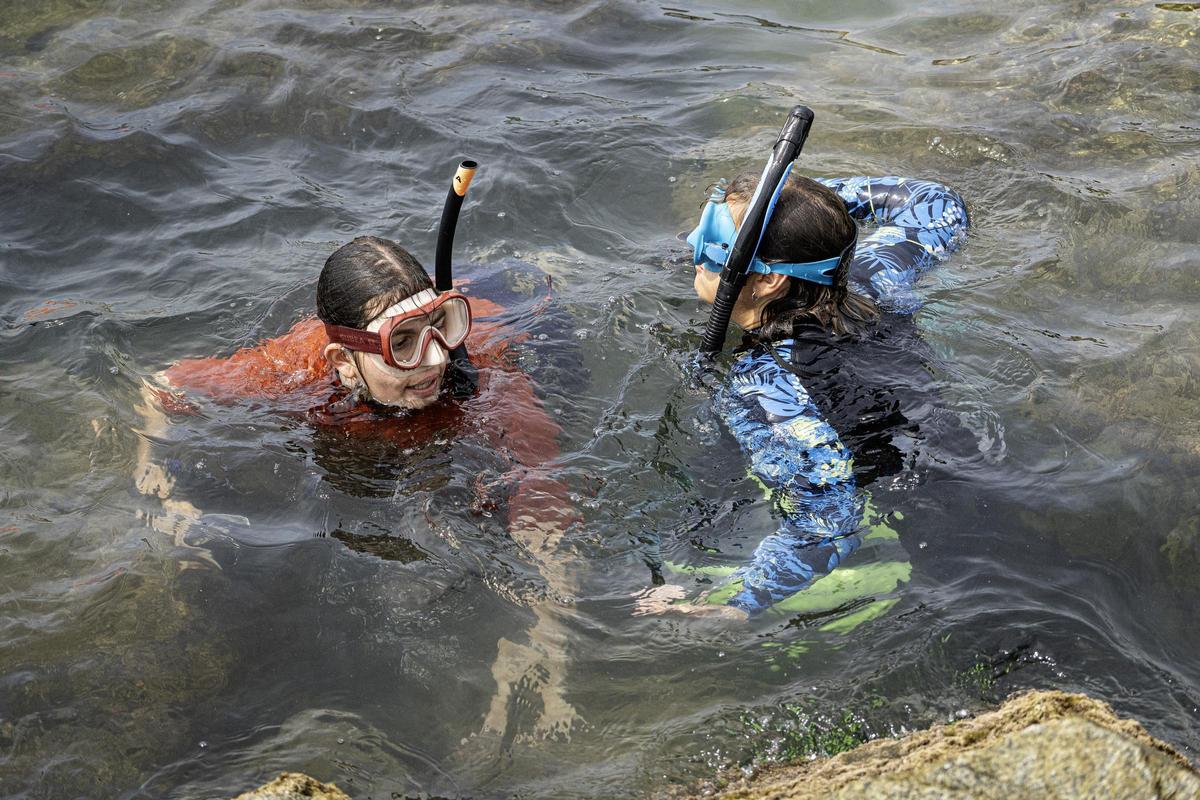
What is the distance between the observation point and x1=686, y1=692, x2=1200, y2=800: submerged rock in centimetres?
191

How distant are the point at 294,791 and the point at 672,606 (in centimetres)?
154

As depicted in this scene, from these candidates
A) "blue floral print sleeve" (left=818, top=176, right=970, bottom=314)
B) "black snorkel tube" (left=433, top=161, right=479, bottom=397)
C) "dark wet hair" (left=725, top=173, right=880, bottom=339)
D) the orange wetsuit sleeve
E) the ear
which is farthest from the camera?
"blue floral print sleeve" (left=818, top=176, right=970, bottom=314)

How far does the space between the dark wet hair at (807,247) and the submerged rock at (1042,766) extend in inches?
75.5

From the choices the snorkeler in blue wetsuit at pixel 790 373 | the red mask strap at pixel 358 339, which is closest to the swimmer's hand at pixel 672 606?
the snorkeler in blue wetsuit at pixel 790 373

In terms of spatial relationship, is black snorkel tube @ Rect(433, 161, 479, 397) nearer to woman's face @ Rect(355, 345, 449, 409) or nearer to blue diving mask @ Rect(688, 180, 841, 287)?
woman's face @ Rect(355, 345, 449, 409)

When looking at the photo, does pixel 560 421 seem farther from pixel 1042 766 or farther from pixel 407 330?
pixel 1042 766

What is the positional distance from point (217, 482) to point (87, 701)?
114 centimetres

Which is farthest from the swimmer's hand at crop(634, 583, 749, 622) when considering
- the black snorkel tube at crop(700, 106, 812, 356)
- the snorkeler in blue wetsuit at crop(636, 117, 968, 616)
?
the black snorkel tube at crop(700, 106, 812, 356)

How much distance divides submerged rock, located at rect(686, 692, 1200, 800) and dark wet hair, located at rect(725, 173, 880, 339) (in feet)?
6.29

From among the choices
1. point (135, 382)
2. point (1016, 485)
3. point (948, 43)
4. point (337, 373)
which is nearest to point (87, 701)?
point (337, 373)

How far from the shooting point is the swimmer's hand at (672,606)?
11.2 feet

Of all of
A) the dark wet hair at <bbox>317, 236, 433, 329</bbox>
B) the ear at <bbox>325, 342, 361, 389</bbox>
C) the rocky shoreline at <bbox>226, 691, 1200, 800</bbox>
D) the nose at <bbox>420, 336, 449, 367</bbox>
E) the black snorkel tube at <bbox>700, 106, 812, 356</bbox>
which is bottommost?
the ear at <bbox>325, 342, 361, 389</bbox>

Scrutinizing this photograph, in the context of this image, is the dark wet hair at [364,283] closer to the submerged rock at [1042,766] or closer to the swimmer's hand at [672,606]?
the swimmer's hand at [672,606]

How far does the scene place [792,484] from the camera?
3.52 metres
